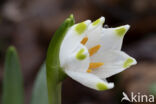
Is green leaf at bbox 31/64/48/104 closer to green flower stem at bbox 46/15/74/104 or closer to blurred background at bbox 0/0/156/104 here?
green flower stem at bbox 46/15/74/104

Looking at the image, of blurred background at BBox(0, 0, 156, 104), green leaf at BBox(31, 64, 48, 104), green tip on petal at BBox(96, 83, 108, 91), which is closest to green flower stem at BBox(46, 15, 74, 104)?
green tip on petal at BBox(96, 83, 108, 91)

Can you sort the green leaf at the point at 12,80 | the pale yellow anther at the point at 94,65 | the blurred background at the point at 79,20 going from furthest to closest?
the blurred background at the point at 79,20, the green leaf at the point at 12,80, the pale yellow anther at the point at 94,65

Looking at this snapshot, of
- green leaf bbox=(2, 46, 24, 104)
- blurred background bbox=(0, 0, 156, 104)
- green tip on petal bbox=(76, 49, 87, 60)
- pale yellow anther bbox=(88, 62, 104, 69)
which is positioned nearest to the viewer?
green tip on petal bbox=(76, 49, 87, 60)

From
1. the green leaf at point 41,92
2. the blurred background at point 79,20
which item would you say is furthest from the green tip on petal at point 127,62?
the blurred background at point 79,20

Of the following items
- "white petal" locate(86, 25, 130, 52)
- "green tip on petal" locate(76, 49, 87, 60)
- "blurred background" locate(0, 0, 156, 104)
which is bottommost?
"green tip on petal" locate(76, 49, 87, 60)

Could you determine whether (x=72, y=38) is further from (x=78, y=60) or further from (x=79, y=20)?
(x=79, y=20)

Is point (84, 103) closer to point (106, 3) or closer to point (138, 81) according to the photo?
point (138, 81)

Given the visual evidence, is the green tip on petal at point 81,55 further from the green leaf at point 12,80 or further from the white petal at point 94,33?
the green leaf at point 12,80
